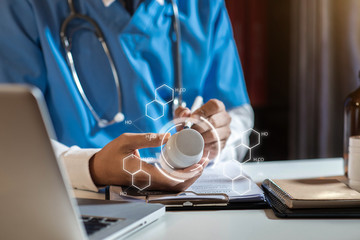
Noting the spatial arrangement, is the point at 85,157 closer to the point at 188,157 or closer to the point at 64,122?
the point at 188,157

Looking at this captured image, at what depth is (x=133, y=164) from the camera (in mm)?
599

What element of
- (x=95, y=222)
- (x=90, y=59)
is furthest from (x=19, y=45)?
(x=95, y=222)

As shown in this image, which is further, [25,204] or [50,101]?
[50,101]

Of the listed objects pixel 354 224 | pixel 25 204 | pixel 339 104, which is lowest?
pixel 339 104

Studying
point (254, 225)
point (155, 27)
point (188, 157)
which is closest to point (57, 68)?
point (155, 27)

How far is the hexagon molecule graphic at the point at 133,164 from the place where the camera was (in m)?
0.59

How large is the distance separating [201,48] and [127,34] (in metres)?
0.22

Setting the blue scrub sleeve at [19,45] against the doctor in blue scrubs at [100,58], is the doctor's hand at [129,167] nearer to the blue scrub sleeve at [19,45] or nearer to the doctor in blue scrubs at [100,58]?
the doctor in blue scrubs at [100,58]

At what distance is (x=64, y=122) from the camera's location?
1.02 meters

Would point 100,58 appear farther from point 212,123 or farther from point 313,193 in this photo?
point 313,193

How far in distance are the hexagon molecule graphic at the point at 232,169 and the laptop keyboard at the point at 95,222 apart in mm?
251

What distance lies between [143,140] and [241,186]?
0.17 m

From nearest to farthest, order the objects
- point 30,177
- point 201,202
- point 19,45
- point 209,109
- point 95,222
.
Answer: point 30,177 < point 95,222 < point 201,202 < point 209,109 < point 19,45

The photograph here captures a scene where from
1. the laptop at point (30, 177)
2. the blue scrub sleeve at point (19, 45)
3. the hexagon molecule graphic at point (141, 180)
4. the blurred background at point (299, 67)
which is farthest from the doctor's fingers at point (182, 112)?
the blurred background at point (299, 67)
